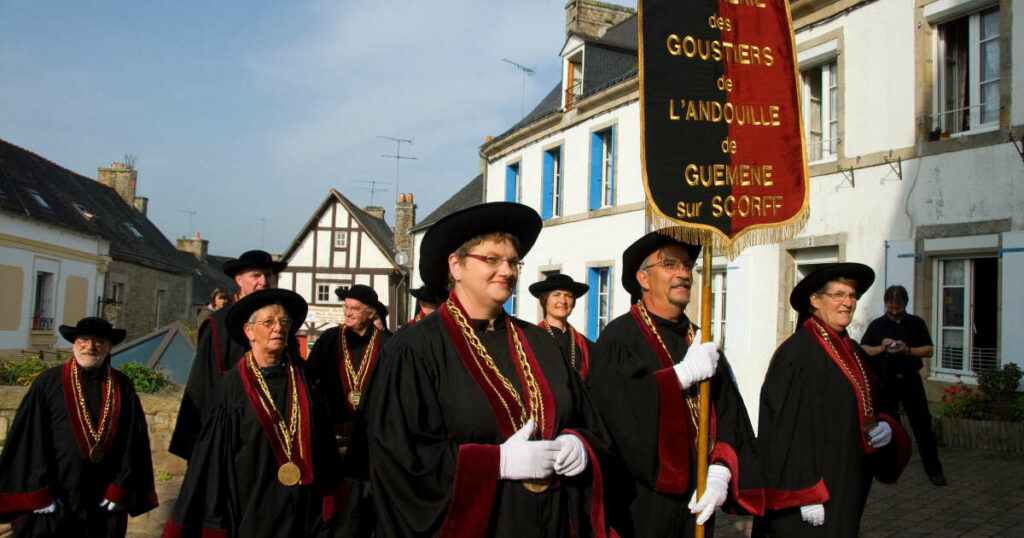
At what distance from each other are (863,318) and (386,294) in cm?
2929

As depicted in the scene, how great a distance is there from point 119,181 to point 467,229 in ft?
134

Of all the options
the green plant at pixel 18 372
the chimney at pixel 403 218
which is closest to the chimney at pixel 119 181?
the chimney at pixel 403 218

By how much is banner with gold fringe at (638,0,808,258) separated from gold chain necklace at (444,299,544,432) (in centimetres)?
133

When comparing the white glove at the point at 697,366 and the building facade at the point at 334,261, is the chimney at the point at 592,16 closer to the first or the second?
the building facade at the point at 334,261

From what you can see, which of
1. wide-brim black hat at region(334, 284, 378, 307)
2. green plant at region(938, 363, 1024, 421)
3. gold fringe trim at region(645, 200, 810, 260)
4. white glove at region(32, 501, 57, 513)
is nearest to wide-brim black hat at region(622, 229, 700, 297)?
gold fringe trim at region(645, 200, 810, 260)

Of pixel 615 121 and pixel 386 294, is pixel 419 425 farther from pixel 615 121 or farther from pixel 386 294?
pixel 386 294

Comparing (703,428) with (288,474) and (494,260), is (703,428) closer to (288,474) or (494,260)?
(494,260)

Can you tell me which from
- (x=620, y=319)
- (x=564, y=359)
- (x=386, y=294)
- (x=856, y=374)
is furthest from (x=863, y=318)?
(x=386, y=294)

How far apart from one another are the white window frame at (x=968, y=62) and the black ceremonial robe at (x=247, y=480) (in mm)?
9811

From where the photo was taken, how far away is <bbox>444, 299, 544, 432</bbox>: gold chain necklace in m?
2.96

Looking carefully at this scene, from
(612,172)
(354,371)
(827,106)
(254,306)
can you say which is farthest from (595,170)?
(254,306)

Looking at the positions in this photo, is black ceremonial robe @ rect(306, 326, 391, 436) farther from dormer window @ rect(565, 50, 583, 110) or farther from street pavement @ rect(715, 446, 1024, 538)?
dormer window @ rect(565, 50, 583, 110)

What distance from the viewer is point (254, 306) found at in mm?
4496

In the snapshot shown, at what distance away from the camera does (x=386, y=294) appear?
38625 mm
